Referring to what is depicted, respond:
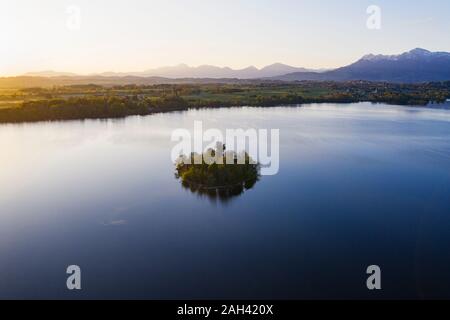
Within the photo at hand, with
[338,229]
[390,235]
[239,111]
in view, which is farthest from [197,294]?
[239,111]

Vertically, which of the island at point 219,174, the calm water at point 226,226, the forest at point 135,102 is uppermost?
the forest at point 135,102

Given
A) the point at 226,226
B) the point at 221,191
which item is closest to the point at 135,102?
the point at 221,191

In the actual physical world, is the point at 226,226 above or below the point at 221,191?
below

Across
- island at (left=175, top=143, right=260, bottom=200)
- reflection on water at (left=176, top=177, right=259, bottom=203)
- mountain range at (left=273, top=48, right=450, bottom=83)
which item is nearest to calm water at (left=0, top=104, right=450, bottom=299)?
reflection on water at (left=176, top=177, right=259, bottom=203)

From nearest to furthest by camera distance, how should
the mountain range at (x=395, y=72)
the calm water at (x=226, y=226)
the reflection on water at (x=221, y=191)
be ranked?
1. the calm water at (x=226, y=226)
2. the reflection on water at (x=221, y=191)
3. the mountain range at (x=395, y=72)

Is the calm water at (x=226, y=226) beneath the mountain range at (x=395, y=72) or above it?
beneath

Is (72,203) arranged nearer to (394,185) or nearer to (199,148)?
(199,148)

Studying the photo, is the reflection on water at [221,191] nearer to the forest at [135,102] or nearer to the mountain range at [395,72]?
the forest at [135,102]

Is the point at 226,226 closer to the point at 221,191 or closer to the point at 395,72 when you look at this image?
the point at 221,191

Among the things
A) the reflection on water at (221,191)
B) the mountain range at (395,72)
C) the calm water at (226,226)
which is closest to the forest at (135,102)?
the calm water at (226,226)
